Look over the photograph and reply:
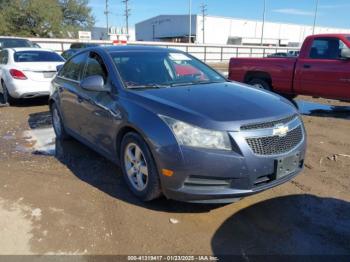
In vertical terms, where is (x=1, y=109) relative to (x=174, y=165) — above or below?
below

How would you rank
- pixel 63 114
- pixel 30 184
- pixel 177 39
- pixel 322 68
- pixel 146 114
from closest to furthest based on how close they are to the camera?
pixel 146 114 → pixel 30 184 → pixel 63 114 → pixel 322 68 → pixel 177 39

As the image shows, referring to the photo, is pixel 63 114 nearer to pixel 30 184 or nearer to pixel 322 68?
pixel 30 184

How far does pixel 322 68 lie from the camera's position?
7879 mm

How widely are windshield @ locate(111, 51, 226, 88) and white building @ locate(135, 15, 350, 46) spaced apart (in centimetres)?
6984

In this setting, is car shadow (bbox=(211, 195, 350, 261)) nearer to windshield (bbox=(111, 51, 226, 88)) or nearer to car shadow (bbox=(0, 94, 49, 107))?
windshield (bbox=(111, 51, 226, 88))

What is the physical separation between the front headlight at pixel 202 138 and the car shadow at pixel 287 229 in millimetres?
832

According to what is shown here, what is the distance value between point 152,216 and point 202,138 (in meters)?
1.03

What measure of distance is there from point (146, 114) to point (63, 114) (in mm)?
2738

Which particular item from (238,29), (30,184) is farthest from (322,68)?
(238,29)

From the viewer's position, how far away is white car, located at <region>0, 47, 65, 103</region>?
893 cm

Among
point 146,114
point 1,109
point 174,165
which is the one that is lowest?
point 1,109

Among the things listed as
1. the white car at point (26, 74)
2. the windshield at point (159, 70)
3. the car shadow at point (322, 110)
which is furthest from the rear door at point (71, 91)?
the car shadow at point (322, 110)

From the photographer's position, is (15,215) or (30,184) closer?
(15,215)

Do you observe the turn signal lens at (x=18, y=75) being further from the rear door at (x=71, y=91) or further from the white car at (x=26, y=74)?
the rear door at (x=71, y=91)
